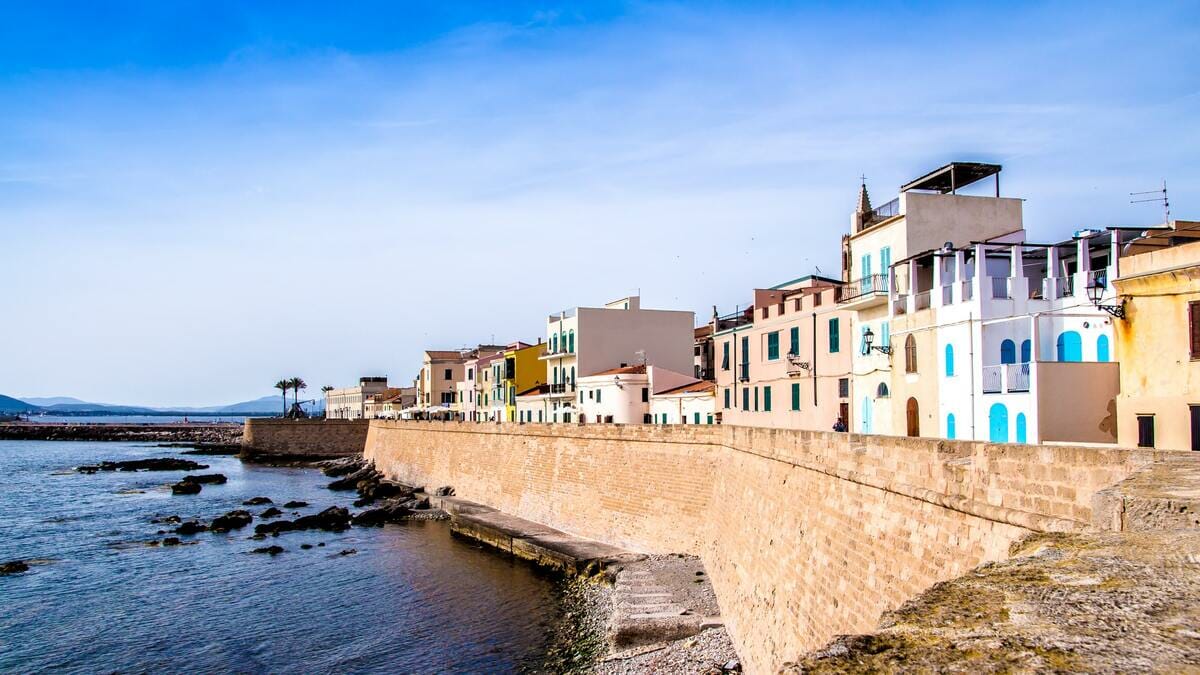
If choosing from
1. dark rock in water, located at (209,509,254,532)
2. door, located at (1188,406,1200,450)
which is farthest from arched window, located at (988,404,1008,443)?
dark rock in water, located at (209,509,254,532)

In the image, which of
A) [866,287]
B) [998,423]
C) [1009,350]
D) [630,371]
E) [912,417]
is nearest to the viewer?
[998,423]

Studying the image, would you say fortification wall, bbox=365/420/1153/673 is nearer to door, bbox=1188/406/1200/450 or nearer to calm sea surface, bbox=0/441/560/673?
calm sea surface, bbox=0/441/560/673

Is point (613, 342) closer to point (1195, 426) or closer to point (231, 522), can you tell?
point (231, 522)

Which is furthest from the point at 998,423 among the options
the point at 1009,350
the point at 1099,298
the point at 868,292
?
the point at 868,292

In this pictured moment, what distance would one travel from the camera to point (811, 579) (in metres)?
15.0

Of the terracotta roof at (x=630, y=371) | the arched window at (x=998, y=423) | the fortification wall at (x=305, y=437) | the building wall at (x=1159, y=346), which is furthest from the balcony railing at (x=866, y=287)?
the fortification wall at (x=305, y=437)

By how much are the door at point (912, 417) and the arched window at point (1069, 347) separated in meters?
4.39

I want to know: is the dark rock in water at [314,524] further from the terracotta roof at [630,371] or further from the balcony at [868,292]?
the balcony at [868,292]

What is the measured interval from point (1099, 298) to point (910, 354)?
240 inches

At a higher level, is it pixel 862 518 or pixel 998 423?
pixel 998 423

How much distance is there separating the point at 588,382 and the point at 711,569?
25.7 metres

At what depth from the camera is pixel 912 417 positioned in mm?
23703

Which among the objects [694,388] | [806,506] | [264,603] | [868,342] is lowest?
[264,603]

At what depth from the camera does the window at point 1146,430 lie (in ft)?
52.1
